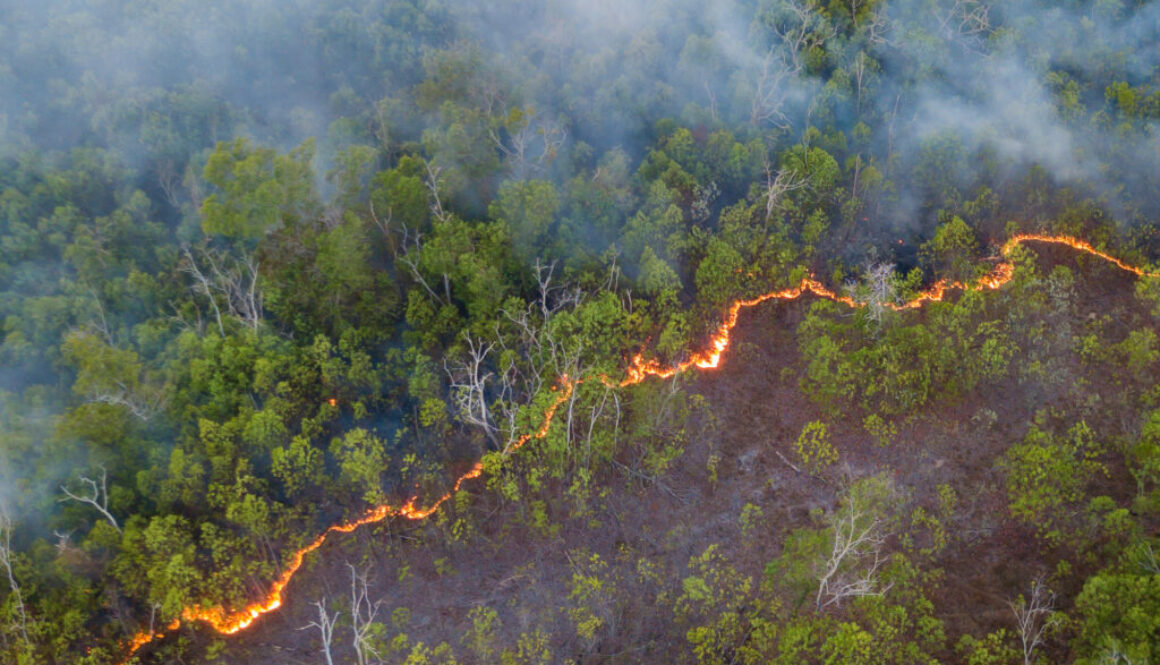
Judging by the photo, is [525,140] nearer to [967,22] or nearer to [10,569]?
[967,22]

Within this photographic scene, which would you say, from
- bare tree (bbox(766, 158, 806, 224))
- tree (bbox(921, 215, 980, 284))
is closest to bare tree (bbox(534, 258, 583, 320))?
bare tree (bbox(766, 158, 806, 224))

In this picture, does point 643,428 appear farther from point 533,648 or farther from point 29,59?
point 29,59

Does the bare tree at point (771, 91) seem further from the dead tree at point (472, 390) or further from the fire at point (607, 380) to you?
the dead tree at point (472, 390)

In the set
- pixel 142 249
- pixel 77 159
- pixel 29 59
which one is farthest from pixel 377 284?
pixel 29 59

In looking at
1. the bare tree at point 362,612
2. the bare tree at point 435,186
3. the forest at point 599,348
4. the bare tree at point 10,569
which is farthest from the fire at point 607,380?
the bare tree at point 435,186

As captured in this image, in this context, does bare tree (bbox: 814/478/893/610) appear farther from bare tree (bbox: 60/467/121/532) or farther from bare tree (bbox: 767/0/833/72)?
bare tree (bbox: 767/0/833/72)
